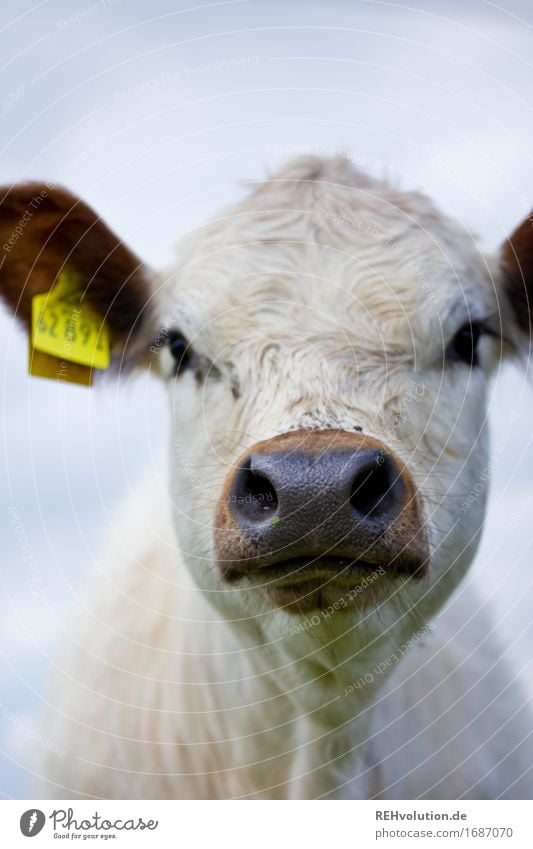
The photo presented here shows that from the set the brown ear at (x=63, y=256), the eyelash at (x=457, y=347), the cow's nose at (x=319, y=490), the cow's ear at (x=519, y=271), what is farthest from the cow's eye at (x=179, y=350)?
the cow's ear at (x=519, y=271)

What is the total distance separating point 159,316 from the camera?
6.11 feet

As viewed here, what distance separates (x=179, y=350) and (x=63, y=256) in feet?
0.96

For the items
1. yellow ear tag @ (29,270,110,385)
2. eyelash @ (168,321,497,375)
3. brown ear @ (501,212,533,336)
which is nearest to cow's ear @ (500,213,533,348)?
brown ear @ (501,212,533,336)

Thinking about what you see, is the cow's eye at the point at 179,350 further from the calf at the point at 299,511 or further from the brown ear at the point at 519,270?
the brown ear at the point at 519,270

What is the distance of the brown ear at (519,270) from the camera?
1850mm

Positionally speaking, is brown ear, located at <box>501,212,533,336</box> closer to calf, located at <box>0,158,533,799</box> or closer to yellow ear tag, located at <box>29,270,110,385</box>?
calf, located at <box>0,158,533,799</box>

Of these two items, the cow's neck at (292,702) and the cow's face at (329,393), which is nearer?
the cow's face at (329,393)

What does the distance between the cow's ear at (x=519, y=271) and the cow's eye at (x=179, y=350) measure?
61cm

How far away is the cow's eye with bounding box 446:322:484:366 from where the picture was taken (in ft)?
5.61

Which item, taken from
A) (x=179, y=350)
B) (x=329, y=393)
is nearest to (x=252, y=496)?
(x=329, y=393)

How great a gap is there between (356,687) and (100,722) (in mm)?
503

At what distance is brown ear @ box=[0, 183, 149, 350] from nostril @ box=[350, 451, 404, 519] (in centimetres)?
74
